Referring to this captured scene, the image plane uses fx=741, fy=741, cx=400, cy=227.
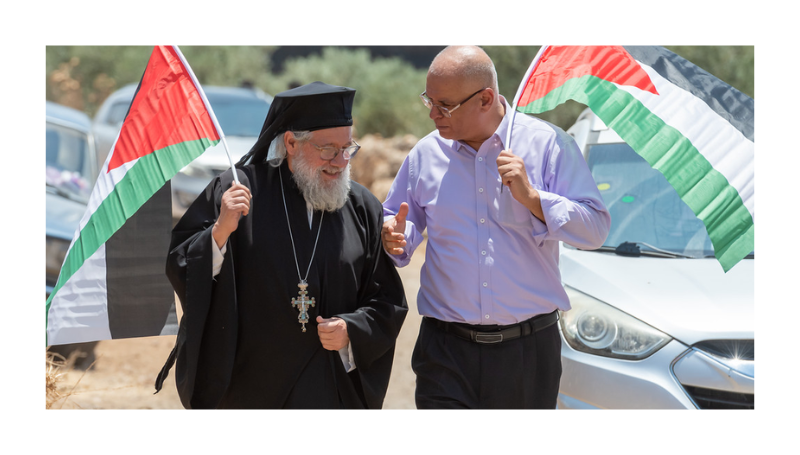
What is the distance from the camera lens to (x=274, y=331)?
146 inches

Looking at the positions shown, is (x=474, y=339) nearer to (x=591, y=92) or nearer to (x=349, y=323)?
(x=349, y=323)

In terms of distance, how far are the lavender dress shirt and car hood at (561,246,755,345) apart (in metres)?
0.74

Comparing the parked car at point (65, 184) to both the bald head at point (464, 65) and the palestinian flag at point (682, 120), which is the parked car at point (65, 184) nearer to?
the bald head at point (464, 65)

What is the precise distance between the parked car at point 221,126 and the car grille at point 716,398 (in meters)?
6.79

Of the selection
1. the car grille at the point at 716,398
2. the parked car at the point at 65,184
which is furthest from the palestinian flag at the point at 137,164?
the car grille at the point at 716,398

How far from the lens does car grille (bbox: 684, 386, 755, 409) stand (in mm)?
4191

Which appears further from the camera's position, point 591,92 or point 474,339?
point 591,92

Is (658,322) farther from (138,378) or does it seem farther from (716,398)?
(138,378)

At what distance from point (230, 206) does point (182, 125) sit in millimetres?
936

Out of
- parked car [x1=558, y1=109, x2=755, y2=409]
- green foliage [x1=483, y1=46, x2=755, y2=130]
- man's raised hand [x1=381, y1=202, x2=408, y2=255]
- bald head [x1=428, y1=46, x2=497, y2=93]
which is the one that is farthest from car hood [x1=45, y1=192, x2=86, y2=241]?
green foliage [x1=483, y1=46, x2=755, y2=130]

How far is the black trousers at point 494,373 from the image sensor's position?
379 cm

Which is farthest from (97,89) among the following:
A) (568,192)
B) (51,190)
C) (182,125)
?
(568,192)

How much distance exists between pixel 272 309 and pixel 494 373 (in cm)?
117

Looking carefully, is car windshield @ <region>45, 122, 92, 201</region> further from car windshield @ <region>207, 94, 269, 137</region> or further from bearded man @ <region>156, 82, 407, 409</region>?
bearded man @ <region>156, 82, 407, 409</region>
